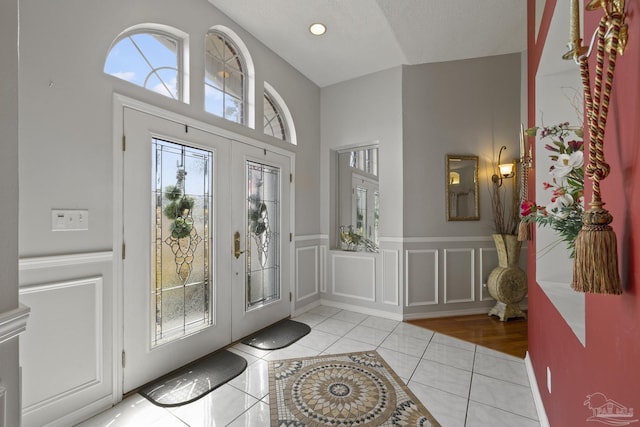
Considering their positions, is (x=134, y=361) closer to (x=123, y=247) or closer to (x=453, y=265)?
(x=123, y=247)

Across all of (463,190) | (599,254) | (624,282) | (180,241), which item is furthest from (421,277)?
(599,254)

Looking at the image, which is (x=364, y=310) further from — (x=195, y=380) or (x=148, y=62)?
(x=148, y=62)

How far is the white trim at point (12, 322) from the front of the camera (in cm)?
75

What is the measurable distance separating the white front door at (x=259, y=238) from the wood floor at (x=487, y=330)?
1.69 metres

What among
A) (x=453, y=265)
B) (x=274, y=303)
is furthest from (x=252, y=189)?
(x=453, y=265)

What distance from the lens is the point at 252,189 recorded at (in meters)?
3.04

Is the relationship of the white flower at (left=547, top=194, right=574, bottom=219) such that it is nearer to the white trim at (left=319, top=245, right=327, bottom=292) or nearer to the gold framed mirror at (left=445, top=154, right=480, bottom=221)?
the gold framed mirror at (left=445, top=154, right=480, bottom=221)

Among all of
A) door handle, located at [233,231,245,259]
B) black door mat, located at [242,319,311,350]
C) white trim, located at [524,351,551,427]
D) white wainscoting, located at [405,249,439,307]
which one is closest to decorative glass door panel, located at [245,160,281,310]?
door handle, located at [233,231,245,259]

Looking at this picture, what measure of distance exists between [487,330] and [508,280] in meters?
0.64

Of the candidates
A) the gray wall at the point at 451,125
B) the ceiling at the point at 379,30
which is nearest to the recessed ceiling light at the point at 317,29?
the ceiling at the point at 379,30

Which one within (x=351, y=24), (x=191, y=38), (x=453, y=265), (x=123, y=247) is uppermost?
(x=351, y=24)

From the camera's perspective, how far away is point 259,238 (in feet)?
10.3

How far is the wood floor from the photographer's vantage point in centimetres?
276

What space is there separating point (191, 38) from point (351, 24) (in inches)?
59.7
